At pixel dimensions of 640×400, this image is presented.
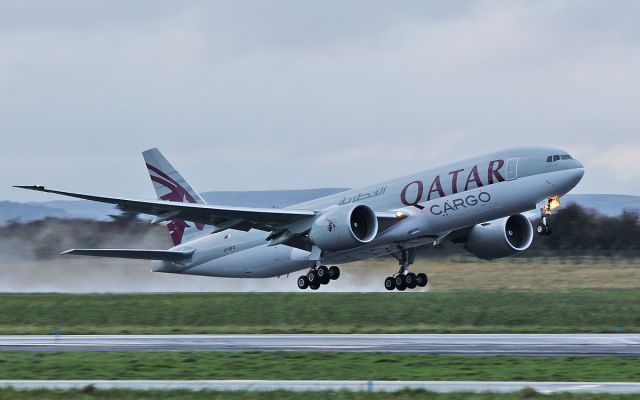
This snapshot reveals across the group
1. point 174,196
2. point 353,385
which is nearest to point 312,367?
point 353,385

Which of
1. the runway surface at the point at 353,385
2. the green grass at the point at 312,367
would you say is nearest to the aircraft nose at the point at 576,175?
the green grass at the point at 312,367

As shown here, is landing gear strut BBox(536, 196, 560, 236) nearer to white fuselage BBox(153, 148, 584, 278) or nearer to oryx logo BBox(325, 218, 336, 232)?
white fuselage BBox(153, 148, 584, 278)

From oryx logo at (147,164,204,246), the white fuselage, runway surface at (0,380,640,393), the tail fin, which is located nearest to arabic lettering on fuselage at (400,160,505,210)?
the white fuselage

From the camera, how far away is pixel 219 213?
3784 centimetres

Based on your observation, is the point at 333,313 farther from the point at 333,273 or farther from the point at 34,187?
the point at 34,187

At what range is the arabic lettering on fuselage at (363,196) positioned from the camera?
3927 centimetres

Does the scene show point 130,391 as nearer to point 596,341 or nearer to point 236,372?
point 236,372

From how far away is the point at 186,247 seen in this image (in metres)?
45.3

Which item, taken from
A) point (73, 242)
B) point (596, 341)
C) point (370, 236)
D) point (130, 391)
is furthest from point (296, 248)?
point (130, 391)

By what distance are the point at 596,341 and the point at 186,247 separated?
2330 centimetres

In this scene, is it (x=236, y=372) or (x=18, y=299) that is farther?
(x=18, y=299)

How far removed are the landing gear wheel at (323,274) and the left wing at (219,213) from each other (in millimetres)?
2133

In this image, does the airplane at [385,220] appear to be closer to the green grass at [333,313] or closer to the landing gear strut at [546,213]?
the landing gear strut at [546,213]

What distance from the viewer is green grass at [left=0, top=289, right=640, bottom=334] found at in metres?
31.7
